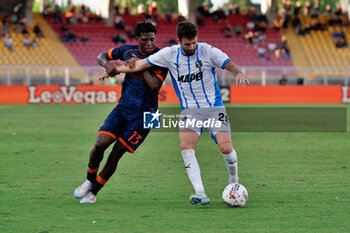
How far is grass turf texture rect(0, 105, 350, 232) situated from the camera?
21.2 ft

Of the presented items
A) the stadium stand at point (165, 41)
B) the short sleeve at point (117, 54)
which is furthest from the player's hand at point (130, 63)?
the stadium stand at point (165, 41)

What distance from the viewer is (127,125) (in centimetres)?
781

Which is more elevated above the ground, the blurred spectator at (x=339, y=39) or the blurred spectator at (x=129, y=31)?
the blurred spectator at (x=129, y=31)

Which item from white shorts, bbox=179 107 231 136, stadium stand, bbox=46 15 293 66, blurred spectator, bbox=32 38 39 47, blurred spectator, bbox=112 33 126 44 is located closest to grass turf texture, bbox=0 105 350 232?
white shorts, bbox=179 107 231 136

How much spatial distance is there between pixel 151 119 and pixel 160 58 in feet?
2.74

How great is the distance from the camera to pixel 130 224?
639 cm

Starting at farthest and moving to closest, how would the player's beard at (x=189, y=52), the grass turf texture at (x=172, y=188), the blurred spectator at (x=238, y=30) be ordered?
the blurred spectator at (x=238, y=30) < the player's beard at (x=189, y=52) < the grass turf texture at (x=172, y=188)

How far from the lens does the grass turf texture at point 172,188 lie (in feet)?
21.2

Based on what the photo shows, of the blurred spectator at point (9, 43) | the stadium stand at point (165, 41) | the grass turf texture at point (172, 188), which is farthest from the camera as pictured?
the stadium stand at point (165, 41)

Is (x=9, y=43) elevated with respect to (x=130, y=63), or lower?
lower

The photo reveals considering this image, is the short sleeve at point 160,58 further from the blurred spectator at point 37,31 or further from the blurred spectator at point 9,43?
the blurred spectator at point 37,31

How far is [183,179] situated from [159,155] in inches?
137

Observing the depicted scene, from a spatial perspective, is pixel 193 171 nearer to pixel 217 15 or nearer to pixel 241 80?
pixel 241 80

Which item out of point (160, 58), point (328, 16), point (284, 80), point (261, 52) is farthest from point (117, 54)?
point (328, 16)
